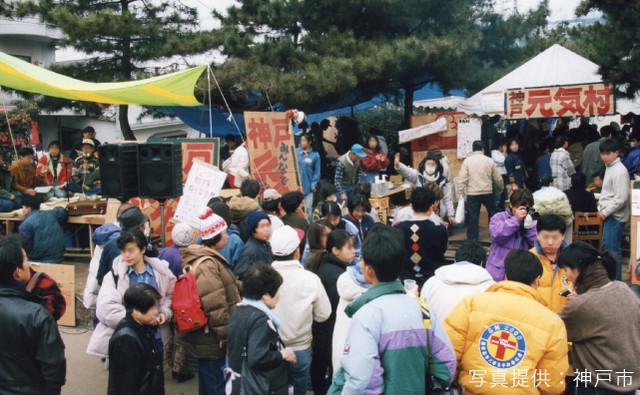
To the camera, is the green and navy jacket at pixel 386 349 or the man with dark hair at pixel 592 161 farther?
→ the man with dark hair at pixel 592 161

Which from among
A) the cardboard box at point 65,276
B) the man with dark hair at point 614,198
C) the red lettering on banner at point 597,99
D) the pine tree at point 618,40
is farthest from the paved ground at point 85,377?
the red lettering on banner at point 597,99

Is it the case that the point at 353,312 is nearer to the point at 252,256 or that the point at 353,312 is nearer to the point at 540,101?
the point at 252,256

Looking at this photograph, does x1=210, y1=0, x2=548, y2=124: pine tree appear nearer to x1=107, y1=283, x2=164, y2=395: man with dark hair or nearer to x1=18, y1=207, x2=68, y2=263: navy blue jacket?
x1=18, y1=207, x2=68, y2=263: navy blue jacket

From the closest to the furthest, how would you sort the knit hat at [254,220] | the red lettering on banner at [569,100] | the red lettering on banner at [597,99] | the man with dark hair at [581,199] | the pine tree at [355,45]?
1. the knit hat at [254,220]
2. the man with dark hair at [581,199]
3. the red lettering on banner at [597,99]
4. the red lettering on banner at [569,100]
5. the pine tree at [355,45]

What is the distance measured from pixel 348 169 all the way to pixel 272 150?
1385mm

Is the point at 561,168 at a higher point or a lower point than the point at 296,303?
higher

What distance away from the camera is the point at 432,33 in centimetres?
1127

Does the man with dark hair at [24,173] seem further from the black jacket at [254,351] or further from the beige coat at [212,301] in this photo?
the black jacket at [254,351]

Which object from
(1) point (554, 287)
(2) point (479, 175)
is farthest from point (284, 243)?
(2) point (479, 175)

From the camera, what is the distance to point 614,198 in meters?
6.92

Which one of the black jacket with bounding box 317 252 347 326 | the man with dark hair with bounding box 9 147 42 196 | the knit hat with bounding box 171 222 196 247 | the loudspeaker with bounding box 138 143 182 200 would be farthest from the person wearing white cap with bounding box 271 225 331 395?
the man with dark hair with bounding box 9 147 42 196

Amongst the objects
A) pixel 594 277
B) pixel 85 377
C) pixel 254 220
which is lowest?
pixel 85 377

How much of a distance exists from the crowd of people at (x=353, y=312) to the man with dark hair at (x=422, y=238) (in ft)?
0.04

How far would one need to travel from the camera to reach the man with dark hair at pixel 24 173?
10.1 m
